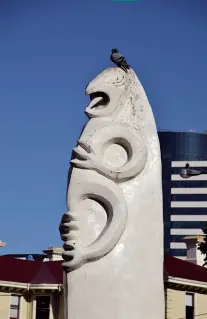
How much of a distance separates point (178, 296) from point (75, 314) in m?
31.5

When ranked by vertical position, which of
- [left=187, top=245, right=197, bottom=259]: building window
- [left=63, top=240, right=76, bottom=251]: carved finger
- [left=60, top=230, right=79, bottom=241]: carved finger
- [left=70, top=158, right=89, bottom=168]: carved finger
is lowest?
[left=63, top=240, right=76, bottom=251]: carved finger

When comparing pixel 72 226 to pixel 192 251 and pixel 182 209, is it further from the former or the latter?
pixel 182 209

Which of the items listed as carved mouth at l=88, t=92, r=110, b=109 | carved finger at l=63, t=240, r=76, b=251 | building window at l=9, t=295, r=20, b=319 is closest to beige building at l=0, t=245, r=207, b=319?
building window at l=9, t=295, r=20, b=319

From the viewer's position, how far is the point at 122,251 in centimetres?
1511

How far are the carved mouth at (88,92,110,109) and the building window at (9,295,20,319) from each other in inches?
1175

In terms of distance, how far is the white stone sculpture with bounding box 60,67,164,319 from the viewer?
48.9 feet

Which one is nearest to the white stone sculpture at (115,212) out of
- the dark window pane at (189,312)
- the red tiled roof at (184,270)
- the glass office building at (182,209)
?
the red tiled roof at (184,270)

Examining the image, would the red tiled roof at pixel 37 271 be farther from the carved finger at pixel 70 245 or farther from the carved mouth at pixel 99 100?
the carved finger at pixel 70 245

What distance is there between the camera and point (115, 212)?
49.7ft

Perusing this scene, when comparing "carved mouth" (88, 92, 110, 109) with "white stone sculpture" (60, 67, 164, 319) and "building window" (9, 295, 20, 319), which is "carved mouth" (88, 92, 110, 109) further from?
"building window" (9, 295, 20, 319)

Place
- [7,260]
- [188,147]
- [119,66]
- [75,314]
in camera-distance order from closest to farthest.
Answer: [75,314] < [119,66] < [7,260] < [188,147]

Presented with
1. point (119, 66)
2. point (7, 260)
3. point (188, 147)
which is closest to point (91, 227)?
point (119, 66)

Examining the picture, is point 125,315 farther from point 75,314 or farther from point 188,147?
point 188,147

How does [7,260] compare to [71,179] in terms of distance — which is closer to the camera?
[71,179]
